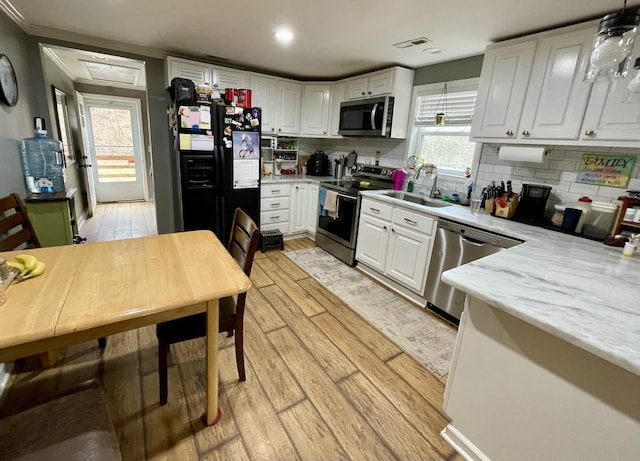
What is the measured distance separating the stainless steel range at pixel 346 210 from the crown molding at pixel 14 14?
313 centimetres

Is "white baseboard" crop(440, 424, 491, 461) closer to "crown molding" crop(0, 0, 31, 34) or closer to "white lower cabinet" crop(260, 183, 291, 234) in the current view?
"white lower cabinet" crop(260, 183, 291, 234)

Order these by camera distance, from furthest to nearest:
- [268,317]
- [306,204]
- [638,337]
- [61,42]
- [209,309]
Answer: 1. [306,204]
2. [61,42]
3. [268,317]
4. [209,309]
5. [638,337]

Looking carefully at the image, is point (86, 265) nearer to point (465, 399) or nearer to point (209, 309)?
point (209, 309)

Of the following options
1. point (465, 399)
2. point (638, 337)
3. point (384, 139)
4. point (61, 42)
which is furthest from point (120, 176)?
point (638, 337)

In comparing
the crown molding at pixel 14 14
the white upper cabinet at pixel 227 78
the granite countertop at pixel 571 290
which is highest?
the crown molding at pixel 14 14

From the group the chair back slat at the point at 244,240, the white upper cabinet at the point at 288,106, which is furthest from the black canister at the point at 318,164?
the chair back slat at the point at 244,240

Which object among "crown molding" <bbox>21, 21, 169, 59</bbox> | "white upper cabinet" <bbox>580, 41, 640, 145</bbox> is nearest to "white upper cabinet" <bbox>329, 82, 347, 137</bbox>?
"crown molding" <bbox>21, 21, 169, 59</bbox>

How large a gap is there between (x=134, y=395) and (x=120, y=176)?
19.5 ft

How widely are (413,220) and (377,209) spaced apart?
0.48m

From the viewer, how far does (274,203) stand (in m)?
3.97

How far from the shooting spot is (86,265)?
1324 mm

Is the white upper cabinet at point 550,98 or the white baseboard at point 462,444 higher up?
the white upper cabinet at point 550,98

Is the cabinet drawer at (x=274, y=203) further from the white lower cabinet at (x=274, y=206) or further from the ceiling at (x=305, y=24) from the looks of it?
the ceiling at (x=305, y=24)

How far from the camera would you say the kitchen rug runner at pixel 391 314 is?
2119mm
